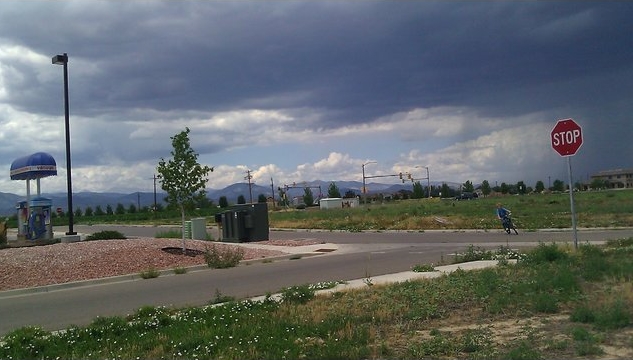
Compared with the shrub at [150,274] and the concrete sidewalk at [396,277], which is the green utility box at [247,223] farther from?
the concrete sidewalk at [396,277]

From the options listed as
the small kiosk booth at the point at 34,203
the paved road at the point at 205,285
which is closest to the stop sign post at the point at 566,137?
the paved road at the point at 205,285

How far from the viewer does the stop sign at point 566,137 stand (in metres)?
15.3

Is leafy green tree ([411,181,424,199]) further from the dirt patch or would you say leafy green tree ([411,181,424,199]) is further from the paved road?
the dirt patch

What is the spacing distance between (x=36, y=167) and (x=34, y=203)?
2.00 metres

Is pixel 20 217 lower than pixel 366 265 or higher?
higher

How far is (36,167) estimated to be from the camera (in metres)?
31.7

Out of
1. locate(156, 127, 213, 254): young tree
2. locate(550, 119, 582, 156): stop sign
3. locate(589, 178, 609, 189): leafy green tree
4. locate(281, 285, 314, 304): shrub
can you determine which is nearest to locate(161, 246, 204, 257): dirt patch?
locate(156, 127, 213, 254): young tree

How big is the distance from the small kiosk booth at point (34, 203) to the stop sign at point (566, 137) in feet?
79.5

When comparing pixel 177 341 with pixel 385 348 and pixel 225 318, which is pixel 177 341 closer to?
pixel 225 318

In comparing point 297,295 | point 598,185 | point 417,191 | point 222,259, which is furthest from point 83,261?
point 598,185

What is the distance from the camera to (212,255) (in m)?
21.1

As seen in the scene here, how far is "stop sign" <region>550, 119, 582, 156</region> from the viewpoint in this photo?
601 inches

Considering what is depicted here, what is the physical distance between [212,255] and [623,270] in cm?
1326

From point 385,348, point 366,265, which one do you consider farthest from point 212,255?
point 385,348
